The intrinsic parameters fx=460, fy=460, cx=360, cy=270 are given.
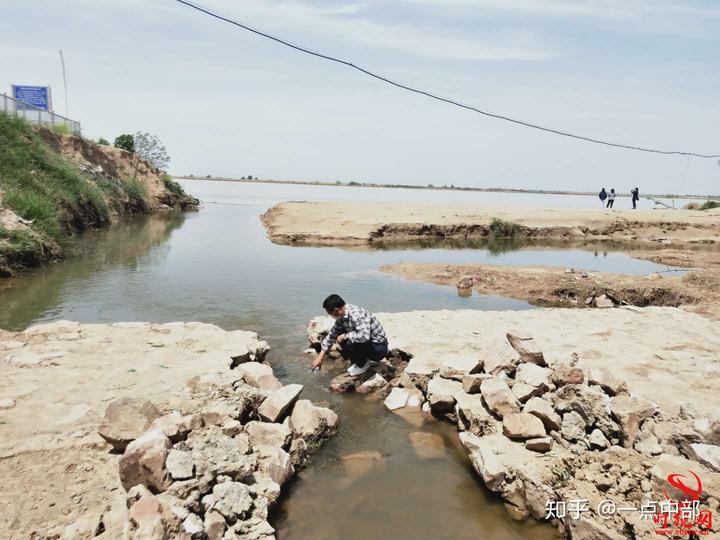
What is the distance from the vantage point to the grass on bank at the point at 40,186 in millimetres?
13687

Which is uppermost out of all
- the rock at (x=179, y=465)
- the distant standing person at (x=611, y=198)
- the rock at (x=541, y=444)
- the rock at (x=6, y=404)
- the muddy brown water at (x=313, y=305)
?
the distant standing person at (x=611, y=198)

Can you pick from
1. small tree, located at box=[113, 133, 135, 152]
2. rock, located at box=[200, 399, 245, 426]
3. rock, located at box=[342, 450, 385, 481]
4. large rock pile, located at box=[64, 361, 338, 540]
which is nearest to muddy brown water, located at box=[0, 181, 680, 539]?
rock, located at box=[342, 450, 385, 481]

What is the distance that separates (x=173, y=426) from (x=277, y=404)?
1.23 metres

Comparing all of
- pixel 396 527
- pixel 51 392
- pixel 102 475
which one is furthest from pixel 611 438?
pixel 51 392

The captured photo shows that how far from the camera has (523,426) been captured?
15.9ft

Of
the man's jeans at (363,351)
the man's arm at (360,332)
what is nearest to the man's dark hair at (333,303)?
the man's arm at (360,332)

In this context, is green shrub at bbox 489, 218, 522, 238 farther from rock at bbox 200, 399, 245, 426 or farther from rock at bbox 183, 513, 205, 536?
rock at bbox 183, 513, 205, 536

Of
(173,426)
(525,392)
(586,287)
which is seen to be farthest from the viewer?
(586,287)

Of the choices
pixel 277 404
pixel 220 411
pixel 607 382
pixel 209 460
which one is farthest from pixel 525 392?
pixel 209 460

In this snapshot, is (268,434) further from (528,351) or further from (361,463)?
(528,351)

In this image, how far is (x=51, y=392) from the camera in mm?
4855

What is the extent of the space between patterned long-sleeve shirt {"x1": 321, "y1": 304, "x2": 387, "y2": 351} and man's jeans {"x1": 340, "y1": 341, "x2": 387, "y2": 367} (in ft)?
0.24

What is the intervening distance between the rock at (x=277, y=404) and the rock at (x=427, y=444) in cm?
147

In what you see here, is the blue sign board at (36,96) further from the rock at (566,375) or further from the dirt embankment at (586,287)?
the rock at (566,375)
